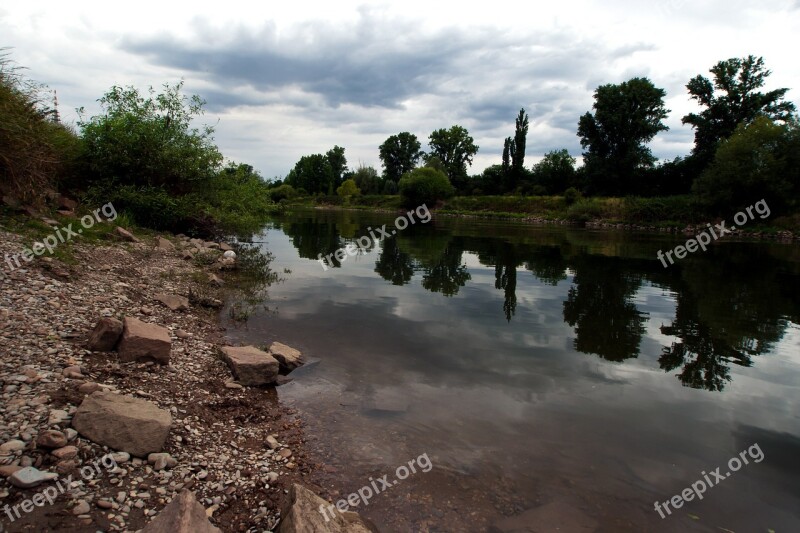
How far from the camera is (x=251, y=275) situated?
57.1ft

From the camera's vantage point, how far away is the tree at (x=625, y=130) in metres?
72.9

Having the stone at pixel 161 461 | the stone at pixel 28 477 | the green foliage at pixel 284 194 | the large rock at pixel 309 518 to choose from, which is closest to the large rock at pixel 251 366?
the stone at pixel 161 461

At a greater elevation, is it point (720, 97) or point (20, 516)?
point (720, 97)

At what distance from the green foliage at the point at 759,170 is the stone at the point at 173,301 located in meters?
58.1

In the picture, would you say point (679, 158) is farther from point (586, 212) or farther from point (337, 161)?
point (337, 161)

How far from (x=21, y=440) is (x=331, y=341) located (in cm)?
655

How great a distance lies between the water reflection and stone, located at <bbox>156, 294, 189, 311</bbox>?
859cm

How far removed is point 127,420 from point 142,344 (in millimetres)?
2342

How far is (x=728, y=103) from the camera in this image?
65.9m

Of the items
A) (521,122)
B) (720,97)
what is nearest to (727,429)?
(720,97)

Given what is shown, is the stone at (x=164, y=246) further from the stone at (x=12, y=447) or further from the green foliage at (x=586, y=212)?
the green foliage at (x=586, y=212)

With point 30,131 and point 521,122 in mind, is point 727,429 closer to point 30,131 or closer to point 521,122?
point 30,131

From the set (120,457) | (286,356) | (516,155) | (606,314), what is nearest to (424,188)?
(516,155)

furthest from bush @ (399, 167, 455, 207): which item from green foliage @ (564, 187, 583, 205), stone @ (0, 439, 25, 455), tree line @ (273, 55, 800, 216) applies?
stone @ (0, 439, 25, 455)
